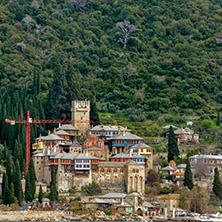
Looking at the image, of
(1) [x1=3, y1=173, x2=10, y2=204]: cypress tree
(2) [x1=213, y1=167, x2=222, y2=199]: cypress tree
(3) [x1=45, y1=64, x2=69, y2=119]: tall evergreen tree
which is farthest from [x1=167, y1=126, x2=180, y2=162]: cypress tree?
(1) [x1=3, y1=173, x2=10, y2=204]: cypress tree

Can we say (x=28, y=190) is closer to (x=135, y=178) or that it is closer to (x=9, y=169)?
(x=9, y=169)

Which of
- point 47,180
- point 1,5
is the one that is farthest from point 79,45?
point 47,180

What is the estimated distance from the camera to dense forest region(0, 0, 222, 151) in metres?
137

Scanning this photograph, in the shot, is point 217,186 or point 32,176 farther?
point 217,186

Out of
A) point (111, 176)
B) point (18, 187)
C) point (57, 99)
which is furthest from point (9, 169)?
point (57, 99)

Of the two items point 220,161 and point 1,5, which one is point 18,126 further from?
point 1,5

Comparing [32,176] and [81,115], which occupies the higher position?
[81,115]

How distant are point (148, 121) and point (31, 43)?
43.9 meters

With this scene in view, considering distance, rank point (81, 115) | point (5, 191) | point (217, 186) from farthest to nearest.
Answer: point (81, 115) < point (217, 186) < point (5, 191)

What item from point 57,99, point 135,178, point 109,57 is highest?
point 109,57

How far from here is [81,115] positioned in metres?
128

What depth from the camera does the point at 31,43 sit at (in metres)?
176

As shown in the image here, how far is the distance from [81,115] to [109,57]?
47.2 meters

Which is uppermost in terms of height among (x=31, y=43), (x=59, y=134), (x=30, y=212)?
(x=31, y=43)
